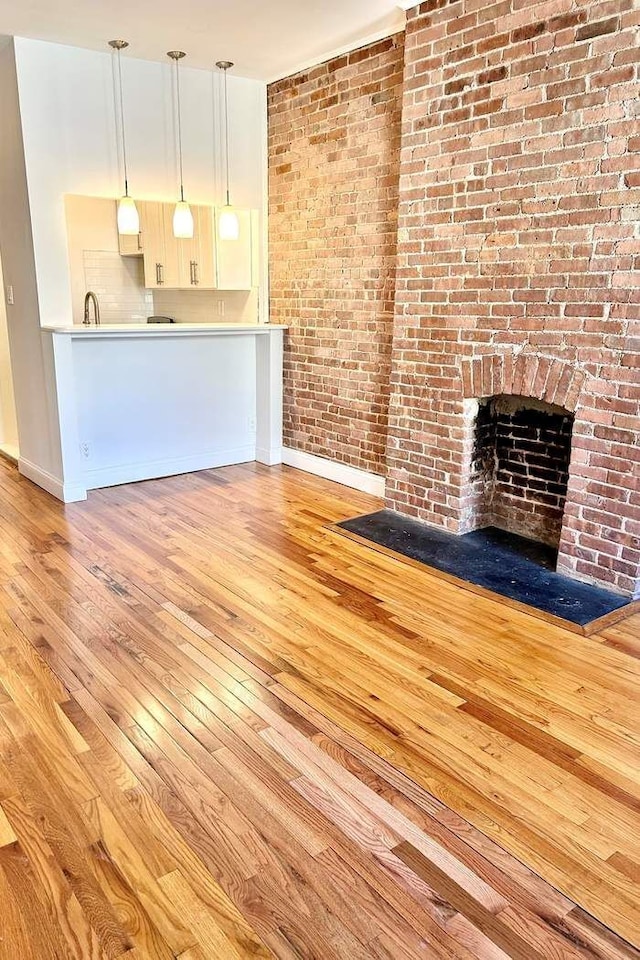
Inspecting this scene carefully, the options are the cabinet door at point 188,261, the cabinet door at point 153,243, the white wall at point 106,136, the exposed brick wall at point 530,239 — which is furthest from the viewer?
the cabinet door at point 188,261

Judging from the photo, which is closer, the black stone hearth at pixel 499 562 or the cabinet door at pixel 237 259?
the black stone hearth at pixel 499 562

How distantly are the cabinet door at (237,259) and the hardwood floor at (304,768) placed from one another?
2.60 meters

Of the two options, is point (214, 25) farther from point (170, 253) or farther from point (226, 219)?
point (170, 253)

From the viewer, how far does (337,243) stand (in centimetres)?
444

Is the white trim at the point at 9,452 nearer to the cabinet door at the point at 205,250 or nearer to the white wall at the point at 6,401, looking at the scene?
the white wall at the point at 6,401

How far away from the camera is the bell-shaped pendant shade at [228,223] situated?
4625 mm

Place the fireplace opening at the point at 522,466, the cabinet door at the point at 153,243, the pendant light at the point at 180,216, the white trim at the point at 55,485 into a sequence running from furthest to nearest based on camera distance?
the cabinet door at the point at 153,243 < the pendant light at the point at 180,216 < the white trim at the point at 55,485 < the fireplace opening at the point at 522,466

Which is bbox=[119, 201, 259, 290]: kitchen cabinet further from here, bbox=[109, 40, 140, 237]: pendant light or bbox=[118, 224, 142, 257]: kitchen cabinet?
bbox=[109, 40, 140, 237]: pendant light

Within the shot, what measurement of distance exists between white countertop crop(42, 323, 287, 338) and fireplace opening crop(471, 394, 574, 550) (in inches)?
78.6

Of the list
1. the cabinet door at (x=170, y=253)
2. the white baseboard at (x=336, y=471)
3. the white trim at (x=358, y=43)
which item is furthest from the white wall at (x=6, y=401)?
the white trim at (x=358, y=43)

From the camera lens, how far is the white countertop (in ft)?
13.2

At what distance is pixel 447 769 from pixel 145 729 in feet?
3.01

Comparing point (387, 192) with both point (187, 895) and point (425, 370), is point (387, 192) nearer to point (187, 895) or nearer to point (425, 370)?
point (425, 370)

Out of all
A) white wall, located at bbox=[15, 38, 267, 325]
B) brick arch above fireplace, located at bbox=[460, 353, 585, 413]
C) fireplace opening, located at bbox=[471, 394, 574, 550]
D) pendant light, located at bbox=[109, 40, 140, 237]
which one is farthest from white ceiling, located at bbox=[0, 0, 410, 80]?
fireplace opening, located at bbox=[471, 394, 574, 550]
